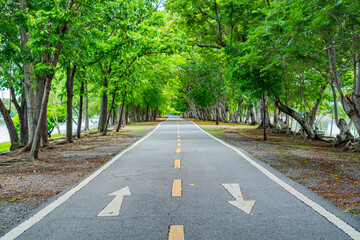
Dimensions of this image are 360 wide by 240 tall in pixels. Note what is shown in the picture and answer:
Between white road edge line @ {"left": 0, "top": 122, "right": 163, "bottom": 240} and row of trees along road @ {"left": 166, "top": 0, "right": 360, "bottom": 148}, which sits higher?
row of trees along road @ {"left": 166, "top": 0, "right": 360, "bottom": 148}

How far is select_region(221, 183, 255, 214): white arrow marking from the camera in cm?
436

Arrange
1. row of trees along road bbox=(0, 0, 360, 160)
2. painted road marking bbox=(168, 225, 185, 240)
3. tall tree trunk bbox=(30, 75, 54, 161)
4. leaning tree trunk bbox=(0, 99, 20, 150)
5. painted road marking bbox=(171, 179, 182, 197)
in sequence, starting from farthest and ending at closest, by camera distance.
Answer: leaning tree trunk bbox=(0, 99, 20, 150)
tall tree trunk bbox=(30, 75, 54, 161)
row of trees along road bbox=(0, 0, 360, 160)
painted road marking bbox=(171, 179, 182, 197)
painted road marking bbox=(168, 225, 185, 240)

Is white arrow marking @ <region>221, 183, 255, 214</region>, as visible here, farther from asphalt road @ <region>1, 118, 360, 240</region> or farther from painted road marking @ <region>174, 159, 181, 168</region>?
painted road marking @ <region>174, 159, 181, 168</region>

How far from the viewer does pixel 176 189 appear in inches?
212

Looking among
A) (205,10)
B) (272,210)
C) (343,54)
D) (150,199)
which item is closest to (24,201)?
(150,199)

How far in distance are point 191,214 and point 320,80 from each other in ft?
66.5

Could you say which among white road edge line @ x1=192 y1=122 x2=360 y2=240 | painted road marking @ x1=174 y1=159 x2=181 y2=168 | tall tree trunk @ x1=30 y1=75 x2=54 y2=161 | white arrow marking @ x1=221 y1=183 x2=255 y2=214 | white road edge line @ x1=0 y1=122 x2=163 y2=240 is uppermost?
tall tree trunk @ x1=30 y1=75 x2=54 y2=161

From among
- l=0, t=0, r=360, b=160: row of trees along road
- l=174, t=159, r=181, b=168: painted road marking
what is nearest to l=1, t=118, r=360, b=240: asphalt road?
l=174, t=159, r=181, b=168: painted road marking

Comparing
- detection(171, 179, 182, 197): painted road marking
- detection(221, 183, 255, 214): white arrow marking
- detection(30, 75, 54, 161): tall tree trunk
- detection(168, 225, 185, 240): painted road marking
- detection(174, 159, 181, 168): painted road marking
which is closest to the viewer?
detection(168, 225, 185, 240): painted road marking

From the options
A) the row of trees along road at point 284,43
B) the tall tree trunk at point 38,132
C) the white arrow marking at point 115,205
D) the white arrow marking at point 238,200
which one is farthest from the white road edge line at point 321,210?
the tall tree trunk at point 38,132

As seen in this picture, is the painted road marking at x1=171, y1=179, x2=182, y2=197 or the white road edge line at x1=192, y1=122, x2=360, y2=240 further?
the painted road marking at x1=171, y1=179, x2=182, y2=197

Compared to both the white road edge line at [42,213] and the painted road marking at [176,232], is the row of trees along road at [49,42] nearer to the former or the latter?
the white road edge line at [42,213]

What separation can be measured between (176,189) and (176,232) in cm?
193

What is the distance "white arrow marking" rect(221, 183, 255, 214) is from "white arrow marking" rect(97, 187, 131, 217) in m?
1.80
